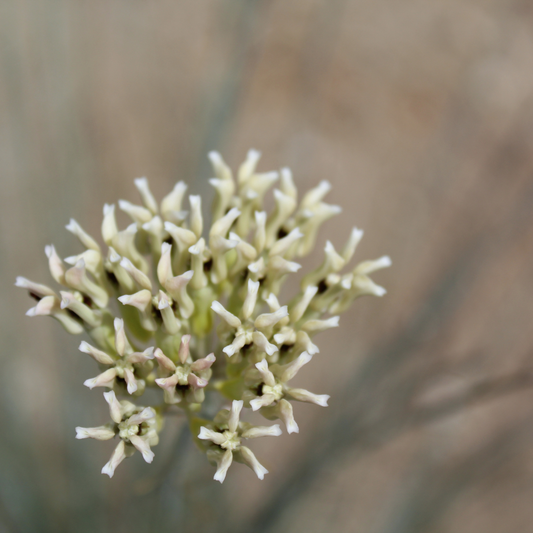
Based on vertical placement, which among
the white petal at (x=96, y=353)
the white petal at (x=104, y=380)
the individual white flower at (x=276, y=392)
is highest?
the individual white flower at (x=276, y=392)

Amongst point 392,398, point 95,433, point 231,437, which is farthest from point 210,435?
point 392,398

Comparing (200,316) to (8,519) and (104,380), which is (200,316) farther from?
(8,519)

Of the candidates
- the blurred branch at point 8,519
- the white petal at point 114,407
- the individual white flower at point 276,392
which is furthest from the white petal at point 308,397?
the blurred branch at point 8,519

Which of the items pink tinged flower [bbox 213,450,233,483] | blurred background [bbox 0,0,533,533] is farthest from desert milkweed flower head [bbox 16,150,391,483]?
blurred background [bbox 0,0,533,533]

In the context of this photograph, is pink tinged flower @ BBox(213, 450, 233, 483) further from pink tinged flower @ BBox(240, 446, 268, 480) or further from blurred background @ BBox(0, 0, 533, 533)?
blurred background @ BBox(0, 0, 533, 533)

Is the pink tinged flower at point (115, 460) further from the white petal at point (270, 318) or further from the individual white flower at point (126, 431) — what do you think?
the white petal at point (270, 318)

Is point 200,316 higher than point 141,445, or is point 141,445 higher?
point 200,316
